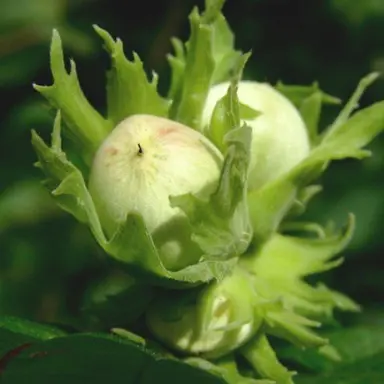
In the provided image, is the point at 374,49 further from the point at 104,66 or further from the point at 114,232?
the point at 114,232

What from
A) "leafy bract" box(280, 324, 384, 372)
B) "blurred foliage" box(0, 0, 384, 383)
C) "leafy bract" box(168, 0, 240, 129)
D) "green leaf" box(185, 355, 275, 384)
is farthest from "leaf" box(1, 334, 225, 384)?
"blurred foliage" box(0, 0, 384, 383)

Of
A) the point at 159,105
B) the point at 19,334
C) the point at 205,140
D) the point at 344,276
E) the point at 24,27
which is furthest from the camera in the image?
the point at 24,27

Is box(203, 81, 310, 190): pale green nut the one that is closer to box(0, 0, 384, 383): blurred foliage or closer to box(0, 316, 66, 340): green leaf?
box(0, 316, 66, 340): green leaf

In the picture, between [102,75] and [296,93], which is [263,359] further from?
[102,75]

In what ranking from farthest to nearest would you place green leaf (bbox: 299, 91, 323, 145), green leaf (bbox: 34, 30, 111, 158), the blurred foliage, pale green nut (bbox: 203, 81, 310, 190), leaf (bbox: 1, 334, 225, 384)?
the blurred foliage → green leaf (bbox: 299, 91, 323, 145) → pale green nut (bbox: 203, 81, 310, 190) → green leaf (bbox: 34, 30, 111, 158) → leaf (bbox: 1, 334, 225, 384)

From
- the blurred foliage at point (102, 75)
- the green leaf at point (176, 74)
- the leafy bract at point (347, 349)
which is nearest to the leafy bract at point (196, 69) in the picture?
the green leaf at point (176, 74)

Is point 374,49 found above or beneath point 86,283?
above

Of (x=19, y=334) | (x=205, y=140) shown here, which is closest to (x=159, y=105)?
(x=205, y=140)

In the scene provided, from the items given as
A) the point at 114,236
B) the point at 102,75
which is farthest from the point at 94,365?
the point at 102,75
